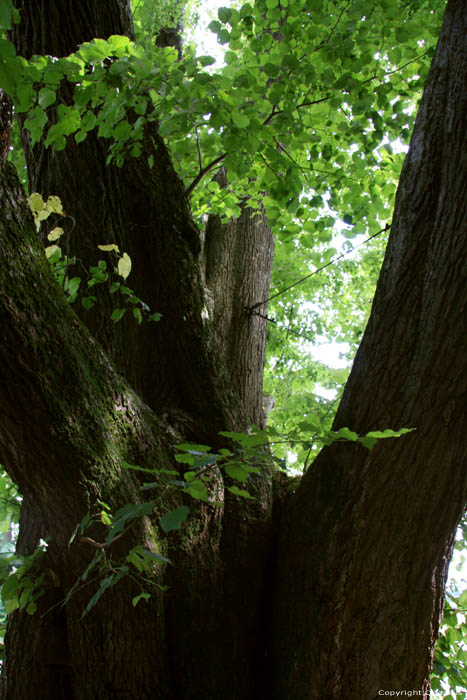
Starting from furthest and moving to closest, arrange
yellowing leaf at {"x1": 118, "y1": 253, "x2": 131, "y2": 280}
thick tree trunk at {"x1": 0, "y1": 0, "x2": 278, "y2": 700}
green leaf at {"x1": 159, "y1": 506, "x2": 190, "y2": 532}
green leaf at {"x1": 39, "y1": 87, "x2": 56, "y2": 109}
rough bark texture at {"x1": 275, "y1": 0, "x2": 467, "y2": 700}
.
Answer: yellowing leaf at {"x1": 118, "y1": 253, "x2": 131, "y2": 280}
green leaf at {"x1": 39, "y1": 87, "x2": 56, "y2": 109}
rough bark texture at {"x1": 275, "y1": 0, "x2": 467, "y2": 700}
thick tree trunk at {"x1": 0, "y1": 0, "x2": 278, "y2": 700}
green leaf at {"x1": 159, "y1": 506, "x2": 190, "y2": 532}

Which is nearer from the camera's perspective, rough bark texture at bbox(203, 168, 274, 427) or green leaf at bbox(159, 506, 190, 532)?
green leaf at bbox(159, 506, 190, 532)

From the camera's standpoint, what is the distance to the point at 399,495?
1845mm

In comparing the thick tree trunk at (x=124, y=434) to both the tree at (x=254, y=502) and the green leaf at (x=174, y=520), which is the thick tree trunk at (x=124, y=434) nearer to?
the tree at (x=254, y=502)

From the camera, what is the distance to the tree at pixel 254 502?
5.64ft

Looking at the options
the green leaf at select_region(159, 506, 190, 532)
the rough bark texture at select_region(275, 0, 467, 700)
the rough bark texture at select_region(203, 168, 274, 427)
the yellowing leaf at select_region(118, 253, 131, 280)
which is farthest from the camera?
the rough bark texture at select_region(203, 168, 274, 427)

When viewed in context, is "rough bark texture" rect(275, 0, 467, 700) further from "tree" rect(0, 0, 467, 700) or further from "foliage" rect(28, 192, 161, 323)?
"foliage" rect(28, 192, 161, 323)

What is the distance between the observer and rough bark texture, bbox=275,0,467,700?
1834 millimetres

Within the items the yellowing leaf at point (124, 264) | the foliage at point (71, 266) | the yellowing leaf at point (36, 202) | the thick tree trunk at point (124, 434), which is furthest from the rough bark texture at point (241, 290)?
the yellowing leaf at point (36, 202)

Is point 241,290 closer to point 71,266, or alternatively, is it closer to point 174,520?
point 71,266

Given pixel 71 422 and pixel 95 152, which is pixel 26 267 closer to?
pixel 71 422

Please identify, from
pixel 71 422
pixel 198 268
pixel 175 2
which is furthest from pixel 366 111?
pixel 175 2

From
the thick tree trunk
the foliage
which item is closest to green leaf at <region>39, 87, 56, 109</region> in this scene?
the foliage

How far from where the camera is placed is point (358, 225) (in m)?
3.10

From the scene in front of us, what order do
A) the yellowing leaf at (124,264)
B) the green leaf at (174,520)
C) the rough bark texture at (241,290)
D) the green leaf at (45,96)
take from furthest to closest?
the rough bark texture at (241,290)
the yellowing leaf at (124,264)
the green leaf at (45,96)
the green leaf at (174,520)
